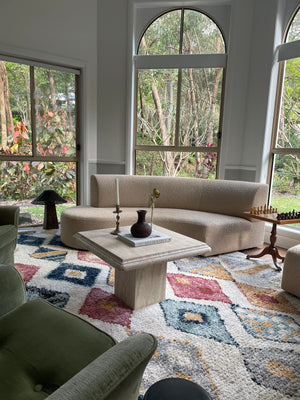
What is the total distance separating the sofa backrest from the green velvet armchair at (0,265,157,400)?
238 centimetres

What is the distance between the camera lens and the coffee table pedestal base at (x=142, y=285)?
6.69ft

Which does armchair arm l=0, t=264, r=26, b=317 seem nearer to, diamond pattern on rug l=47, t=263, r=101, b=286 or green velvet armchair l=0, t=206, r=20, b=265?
green velvet armchair l=0, t=206, r=20, b=265

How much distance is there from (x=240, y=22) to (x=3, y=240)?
3.99 metres

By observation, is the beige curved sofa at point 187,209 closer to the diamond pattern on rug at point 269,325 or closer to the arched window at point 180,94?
the arched window at point 180,94

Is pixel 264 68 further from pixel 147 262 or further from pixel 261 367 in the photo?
pixel 261 367

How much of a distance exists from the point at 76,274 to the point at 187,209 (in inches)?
70.8

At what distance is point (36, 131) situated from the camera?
4.08m

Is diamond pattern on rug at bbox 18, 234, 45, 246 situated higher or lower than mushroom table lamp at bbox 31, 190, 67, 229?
lower

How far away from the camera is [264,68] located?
3875mm

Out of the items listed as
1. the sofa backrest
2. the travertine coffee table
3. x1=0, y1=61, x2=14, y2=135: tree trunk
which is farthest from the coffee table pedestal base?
x1=0, y1=61, x2=14, y2=135: tree trunk

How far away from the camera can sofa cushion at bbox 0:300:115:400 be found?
35.6 inches

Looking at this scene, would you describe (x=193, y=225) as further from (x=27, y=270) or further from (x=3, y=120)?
(x=3, y=120)

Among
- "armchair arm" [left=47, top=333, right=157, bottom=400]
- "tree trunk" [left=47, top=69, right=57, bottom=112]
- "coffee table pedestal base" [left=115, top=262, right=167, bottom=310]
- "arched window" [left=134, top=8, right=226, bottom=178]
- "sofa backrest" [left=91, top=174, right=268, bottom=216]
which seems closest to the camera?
"armchair arm" [left=47, top=333, right=157, bottom=400]

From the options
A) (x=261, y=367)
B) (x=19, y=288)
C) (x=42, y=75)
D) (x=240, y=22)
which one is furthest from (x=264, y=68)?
(x=19, y=288)
